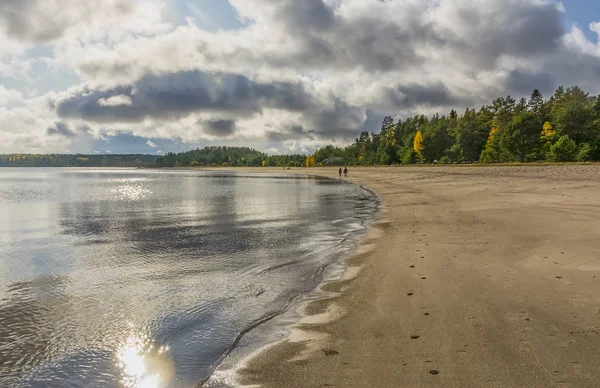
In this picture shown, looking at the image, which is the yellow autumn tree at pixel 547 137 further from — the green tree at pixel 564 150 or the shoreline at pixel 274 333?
the shoreline at pixel 274 333

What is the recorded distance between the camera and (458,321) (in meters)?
6.60

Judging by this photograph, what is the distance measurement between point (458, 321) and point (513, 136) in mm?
95221

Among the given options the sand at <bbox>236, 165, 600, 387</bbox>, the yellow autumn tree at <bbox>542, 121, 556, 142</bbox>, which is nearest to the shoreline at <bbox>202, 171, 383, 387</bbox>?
the sand at <bbox>236, 165, 600, 387</bbox>

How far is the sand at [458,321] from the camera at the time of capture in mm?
4910

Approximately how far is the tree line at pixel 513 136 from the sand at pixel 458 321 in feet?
256

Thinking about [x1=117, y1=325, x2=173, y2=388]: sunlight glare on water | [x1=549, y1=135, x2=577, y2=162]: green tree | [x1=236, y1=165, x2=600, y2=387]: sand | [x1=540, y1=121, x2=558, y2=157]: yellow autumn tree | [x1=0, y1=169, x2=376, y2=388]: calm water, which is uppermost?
[x1=540, y1=121, x2=558, y2=157]: yellow autumn tree

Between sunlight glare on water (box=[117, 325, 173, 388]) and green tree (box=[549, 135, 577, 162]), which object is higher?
green tree (box=[549, 135, 577, 162])

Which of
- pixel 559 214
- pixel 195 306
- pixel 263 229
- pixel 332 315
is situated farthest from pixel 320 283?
pixel 559 214

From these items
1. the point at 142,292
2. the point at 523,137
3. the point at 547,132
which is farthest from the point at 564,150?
the point at 142,292

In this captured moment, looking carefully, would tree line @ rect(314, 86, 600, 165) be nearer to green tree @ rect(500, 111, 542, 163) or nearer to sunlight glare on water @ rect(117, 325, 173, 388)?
green tree @ rect(500, 111, 542, 163)

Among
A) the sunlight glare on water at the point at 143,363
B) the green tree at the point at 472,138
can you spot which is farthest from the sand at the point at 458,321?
the green tree at the point at 472,138

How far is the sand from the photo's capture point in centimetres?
491

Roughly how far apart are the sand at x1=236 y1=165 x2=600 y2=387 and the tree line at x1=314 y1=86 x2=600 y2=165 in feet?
256

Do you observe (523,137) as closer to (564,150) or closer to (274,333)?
(564,150)
